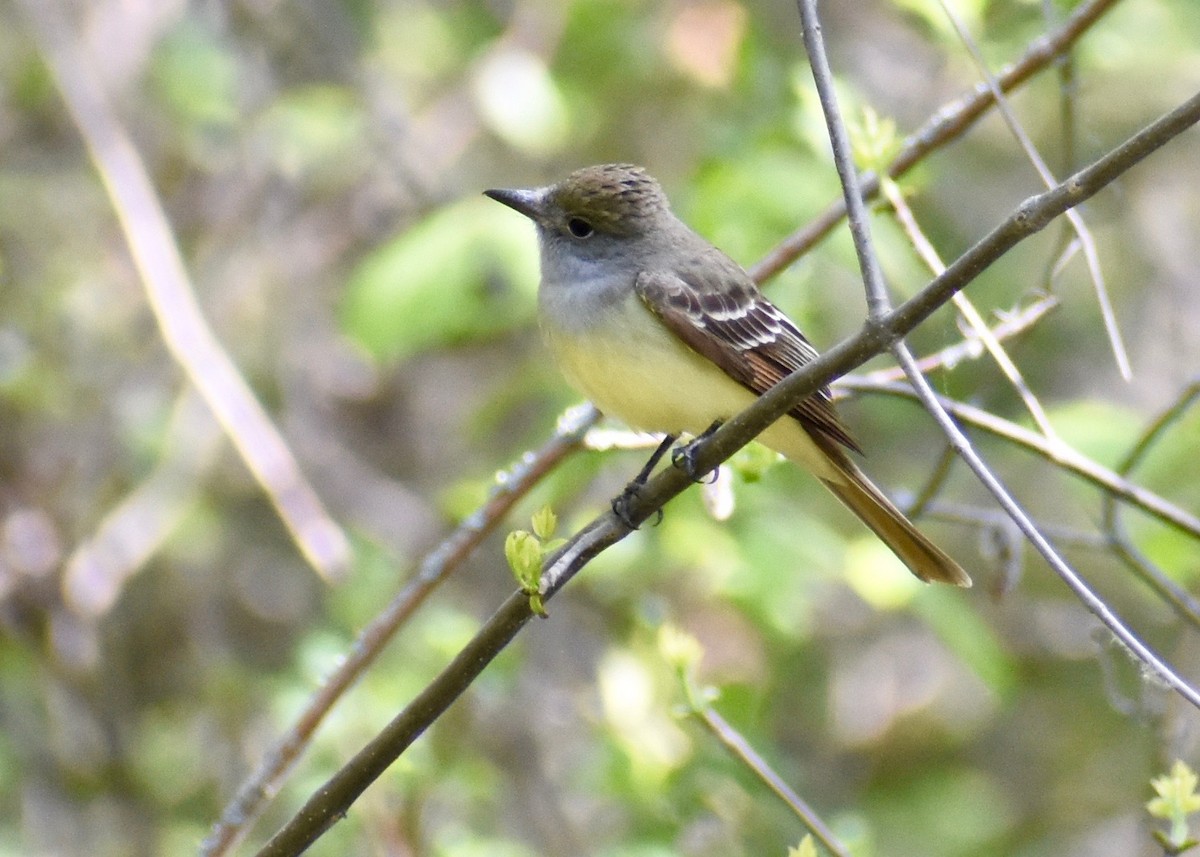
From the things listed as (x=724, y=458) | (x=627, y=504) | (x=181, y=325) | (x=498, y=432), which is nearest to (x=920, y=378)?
(x=724, y=458)

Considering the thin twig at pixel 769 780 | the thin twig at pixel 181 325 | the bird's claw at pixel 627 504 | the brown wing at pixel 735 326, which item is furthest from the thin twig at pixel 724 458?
the thin twig at pixel 181 325

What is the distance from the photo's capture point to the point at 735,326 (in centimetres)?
378

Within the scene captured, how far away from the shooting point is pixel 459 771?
4.42 m

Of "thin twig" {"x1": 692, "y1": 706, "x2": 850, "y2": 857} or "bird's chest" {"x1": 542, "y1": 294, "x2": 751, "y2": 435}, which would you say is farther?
"bird's chest" {"x1": 542, "y1": 294, "x2": 751, "y2": 435}

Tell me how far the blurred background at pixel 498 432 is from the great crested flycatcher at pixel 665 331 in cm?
54

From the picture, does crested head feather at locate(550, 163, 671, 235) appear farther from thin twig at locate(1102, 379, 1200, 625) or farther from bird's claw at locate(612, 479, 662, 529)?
thin twig at locate(1102, 379, 1200, 625)

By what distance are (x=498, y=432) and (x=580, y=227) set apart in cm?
306

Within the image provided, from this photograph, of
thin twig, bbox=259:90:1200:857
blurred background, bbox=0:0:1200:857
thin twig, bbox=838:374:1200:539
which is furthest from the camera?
blurred background, bbox=0:0:1200:857

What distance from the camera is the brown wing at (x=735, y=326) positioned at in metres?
3.62

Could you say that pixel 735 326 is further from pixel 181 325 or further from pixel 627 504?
pixel 181 325

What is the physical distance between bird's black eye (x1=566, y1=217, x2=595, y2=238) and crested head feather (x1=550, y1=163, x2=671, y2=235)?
13mm

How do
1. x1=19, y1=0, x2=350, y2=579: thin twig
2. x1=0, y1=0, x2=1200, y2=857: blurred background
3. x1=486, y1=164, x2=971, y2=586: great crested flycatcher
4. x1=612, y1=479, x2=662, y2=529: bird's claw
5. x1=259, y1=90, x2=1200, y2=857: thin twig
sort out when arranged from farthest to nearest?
x1=0, y1=0, x2=1200, y2=857: blurred background, x1=19, y1=0, x2=350, y2=579: thin twig, x1=486, y1=164, x2=971, y2=586: great crested flycatcher, x1=612, y1=479, x2=662, y2=529: bird's claw, x1=259, y1=90, x2=1200, y2=857: thin twig

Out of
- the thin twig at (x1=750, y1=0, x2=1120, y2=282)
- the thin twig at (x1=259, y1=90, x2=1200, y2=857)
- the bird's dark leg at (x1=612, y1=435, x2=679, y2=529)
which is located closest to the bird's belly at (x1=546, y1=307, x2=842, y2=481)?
the bird's dark leg at (x1=612, y1=435, x2=679, y2=529)

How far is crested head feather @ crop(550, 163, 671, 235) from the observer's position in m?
4.02
